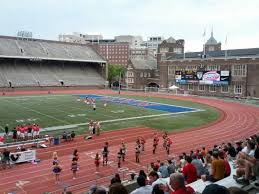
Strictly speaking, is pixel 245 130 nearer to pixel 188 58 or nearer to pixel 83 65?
pixel 188 58

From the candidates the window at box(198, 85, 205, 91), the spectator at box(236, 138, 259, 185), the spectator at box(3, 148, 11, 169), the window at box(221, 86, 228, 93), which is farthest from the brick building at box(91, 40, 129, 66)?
the spectator at box(236, 138, 259, 185)

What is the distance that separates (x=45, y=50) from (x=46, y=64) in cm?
388

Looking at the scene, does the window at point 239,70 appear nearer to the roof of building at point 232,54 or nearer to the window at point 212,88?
the roof of building at point 232,54

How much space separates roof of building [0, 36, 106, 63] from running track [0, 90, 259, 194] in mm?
53366

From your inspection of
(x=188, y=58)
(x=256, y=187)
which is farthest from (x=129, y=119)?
(x=188, y=58)

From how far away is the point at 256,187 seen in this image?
8.23 m

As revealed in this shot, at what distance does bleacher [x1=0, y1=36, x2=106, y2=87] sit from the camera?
236ft

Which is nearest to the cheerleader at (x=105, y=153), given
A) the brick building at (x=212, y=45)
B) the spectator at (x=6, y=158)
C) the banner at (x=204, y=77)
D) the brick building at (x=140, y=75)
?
the spectator at (x=6, y=158)

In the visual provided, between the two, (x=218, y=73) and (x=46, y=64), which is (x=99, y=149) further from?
(x=46, y=64)

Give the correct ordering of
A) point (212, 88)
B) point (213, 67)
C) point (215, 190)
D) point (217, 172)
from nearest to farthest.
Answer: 1. point (215, 190)
2. point (217, 172)
3. point (212, 88)
4. point (213, 67)

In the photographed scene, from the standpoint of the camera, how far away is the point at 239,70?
63969 mm

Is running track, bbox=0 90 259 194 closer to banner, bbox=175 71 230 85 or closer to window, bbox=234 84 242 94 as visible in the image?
window, bbox=234 84 242 94

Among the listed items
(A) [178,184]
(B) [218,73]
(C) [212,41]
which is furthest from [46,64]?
(A) [178,184]

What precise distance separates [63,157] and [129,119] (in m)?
14.2
